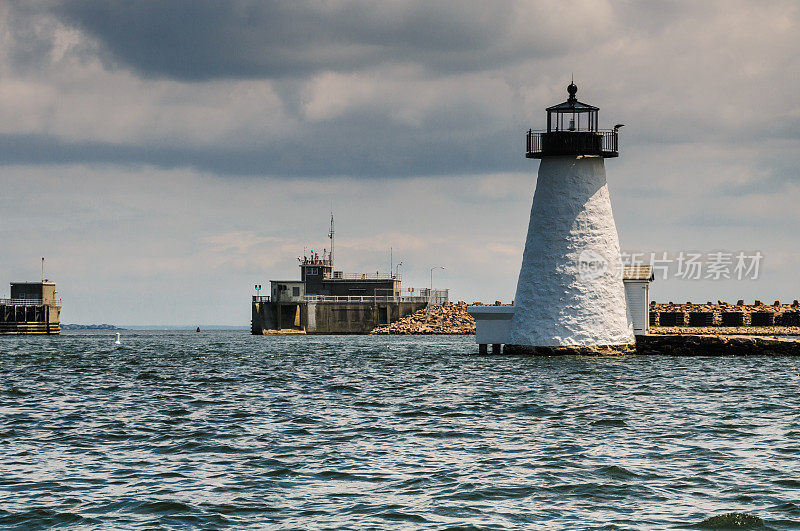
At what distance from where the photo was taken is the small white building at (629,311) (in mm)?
42031

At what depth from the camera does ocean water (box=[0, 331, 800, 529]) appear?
12375 mm

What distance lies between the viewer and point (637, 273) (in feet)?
139

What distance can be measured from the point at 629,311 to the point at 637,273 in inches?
66.4

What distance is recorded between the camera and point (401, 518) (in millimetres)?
→ 12102

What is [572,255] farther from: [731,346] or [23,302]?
[23,302]

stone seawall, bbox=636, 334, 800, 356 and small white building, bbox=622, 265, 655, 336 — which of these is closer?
small white building, bbox=622, 265, 655, 336

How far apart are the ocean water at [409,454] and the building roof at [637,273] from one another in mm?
10214

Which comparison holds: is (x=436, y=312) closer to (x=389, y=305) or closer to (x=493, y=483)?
(x=389, y=305)

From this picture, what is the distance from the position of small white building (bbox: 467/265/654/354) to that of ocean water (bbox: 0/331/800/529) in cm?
988

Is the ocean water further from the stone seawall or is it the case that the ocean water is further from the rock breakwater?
the rock breakwater

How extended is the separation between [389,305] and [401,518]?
9485cm

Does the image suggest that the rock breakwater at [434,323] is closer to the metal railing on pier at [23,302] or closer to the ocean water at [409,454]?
the metal railing on pier at [23,302]

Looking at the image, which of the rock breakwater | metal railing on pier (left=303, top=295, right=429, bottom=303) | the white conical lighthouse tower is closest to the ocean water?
the white conical lighthouse tower

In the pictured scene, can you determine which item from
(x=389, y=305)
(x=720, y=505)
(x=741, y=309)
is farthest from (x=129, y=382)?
(x=389, y=305)
